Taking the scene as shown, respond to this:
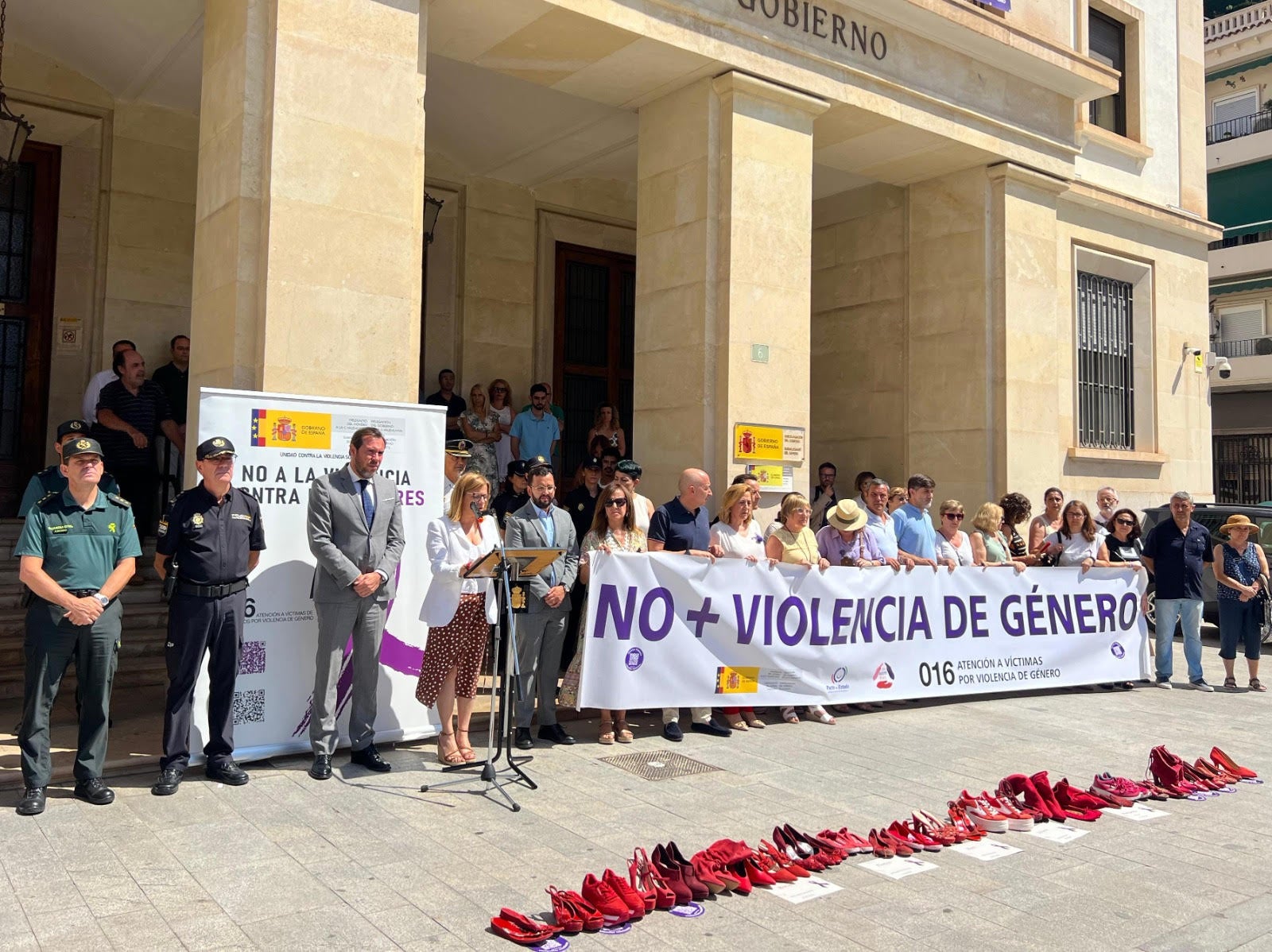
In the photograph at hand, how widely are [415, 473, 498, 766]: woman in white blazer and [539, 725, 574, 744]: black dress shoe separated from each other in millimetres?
668

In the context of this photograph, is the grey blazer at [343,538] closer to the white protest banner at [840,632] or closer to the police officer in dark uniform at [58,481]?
the police officer in dark uniform at [58,481]

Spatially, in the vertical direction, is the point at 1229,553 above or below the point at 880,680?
above

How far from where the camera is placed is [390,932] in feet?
12.4

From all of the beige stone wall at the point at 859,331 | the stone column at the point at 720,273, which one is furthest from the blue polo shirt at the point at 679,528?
the beige stone wall at the point at 859,331

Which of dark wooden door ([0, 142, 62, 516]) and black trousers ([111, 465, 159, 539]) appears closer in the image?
black trousers ([111, 465, 159, 539])

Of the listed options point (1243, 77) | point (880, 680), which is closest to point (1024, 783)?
point (880, 680)

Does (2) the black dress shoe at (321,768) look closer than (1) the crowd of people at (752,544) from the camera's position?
Yes

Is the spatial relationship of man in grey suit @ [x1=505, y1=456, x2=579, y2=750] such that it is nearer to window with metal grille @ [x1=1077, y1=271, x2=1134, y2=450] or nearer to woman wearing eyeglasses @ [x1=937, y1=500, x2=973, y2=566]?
woman wearing eyeglasses @ [x1=937, y1=500, x2=973, y2=566]

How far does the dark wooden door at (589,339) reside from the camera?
13.8m

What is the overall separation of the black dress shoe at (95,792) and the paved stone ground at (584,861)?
0.10 m

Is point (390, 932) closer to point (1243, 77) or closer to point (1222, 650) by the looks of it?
point (1222, 650)

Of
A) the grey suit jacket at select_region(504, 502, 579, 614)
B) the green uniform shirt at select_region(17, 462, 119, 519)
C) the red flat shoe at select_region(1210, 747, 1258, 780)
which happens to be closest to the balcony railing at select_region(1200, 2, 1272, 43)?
the red flat shoe at select_region(1210, 747, 1258, 780)

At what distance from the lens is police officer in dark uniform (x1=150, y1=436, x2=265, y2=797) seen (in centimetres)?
572

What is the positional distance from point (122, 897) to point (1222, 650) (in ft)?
32.6
